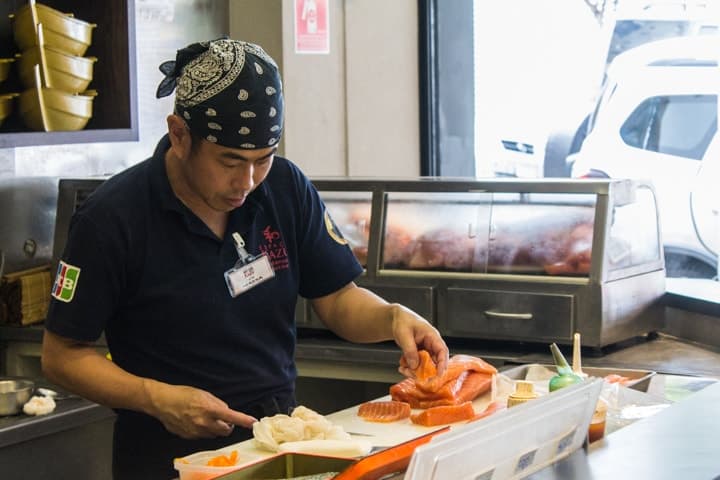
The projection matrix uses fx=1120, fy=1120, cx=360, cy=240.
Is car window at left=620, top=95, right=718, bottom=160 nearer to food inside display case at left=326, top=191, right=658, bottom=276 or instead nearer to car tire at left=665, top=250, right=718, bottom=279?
car tire at left=665, top=250, right=718, bottom=279

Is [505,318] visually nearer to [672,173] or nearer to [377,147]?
[377,147]

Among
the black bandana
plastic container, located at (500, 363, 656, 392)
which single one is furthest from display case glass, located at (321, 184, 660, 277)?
the black bandana

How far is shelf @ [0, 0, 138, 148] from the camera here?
384 cm

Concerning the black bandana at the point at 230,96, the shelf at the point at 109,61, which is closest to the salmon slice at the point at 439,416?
the black bandana at the point at 230,96

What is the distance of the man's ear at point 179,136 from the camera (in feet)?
7.16

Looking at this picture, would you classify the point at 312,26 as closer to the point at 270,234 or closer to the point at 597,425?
the point at 270,234

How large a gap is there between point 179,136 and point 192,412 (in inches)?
21.4

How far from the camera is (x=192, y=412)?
2.06 metres

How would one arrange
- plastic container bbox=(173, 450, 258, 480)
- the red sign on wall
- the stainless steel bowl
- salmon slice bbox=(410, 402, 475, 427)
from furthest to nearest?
1. the red sign on wall
2. the stainless steel bowl
3. salmon slice bbox=(410, 402, 475, 427)
4. plastic container bbox=(173, 450, 258, 480)

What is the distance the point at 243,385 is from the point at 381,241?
134 centimetres

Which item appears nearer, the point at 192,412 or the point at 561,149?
the point at 192,412

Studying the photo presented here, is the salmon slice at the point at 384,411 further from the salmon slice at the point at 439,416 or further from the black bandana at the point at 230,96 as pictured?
the black bandana at the point at 230,96

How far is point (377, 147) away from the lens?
4.60m

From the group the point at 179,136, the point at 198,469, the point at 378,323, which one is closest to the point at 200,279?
the point at 179,136
